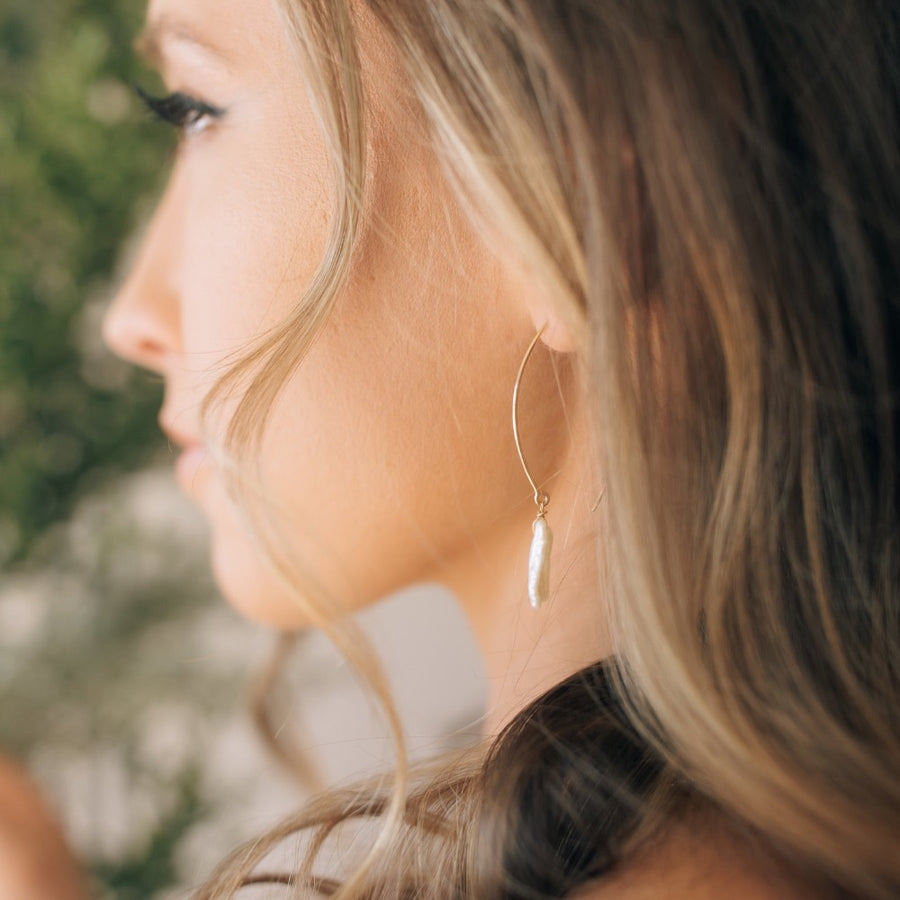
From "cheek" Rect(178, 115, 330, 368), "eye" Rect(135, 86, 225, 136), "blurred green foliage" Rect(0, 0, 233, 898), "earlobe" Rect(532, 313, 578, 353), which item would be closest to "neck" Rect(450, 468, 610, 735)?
"earlobe" Rect(532, 313, 578, 353)

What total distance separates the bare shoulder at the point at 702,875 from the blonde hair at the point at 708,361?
0.01 m

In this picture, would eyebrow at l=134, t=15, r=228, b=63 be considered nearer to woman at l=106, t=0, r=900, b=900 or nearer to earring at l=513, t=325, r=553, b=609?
woman at l=106, t=0, r=900, b=900

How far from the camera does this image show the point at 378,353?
0.66 meters

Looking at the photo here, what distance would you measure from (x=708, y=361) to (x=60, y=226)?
2.70 ft

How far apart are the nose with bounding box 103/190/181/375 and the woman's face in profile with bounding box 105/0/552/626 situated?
0.27 ft

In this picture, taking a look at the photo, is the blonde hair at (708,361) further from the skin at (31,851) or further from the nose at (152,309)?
the skin at (31,851)

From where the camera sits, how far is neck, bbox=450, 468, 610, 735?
69 cm

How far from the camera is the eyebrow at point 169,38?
660 millimetres

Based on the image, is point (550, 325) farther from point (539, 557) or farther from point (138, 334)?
point (138, 334)

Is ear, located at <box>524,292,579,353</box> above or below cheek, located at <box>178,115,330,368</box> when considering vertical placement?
below

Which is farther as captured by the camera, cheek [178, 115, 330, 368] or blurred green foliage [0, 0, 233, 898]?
blurred green foliage [0, 0, 233, 898]

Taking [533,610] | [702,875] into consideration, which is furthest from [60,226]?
[702,875]

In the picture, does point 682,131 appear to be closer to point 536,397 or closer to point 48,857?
point 536,397

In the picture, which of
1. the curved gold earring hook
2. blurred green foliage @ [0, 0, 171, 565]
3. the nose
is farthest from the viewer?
blurred green foliage @ [0, 0, 171, 565]
